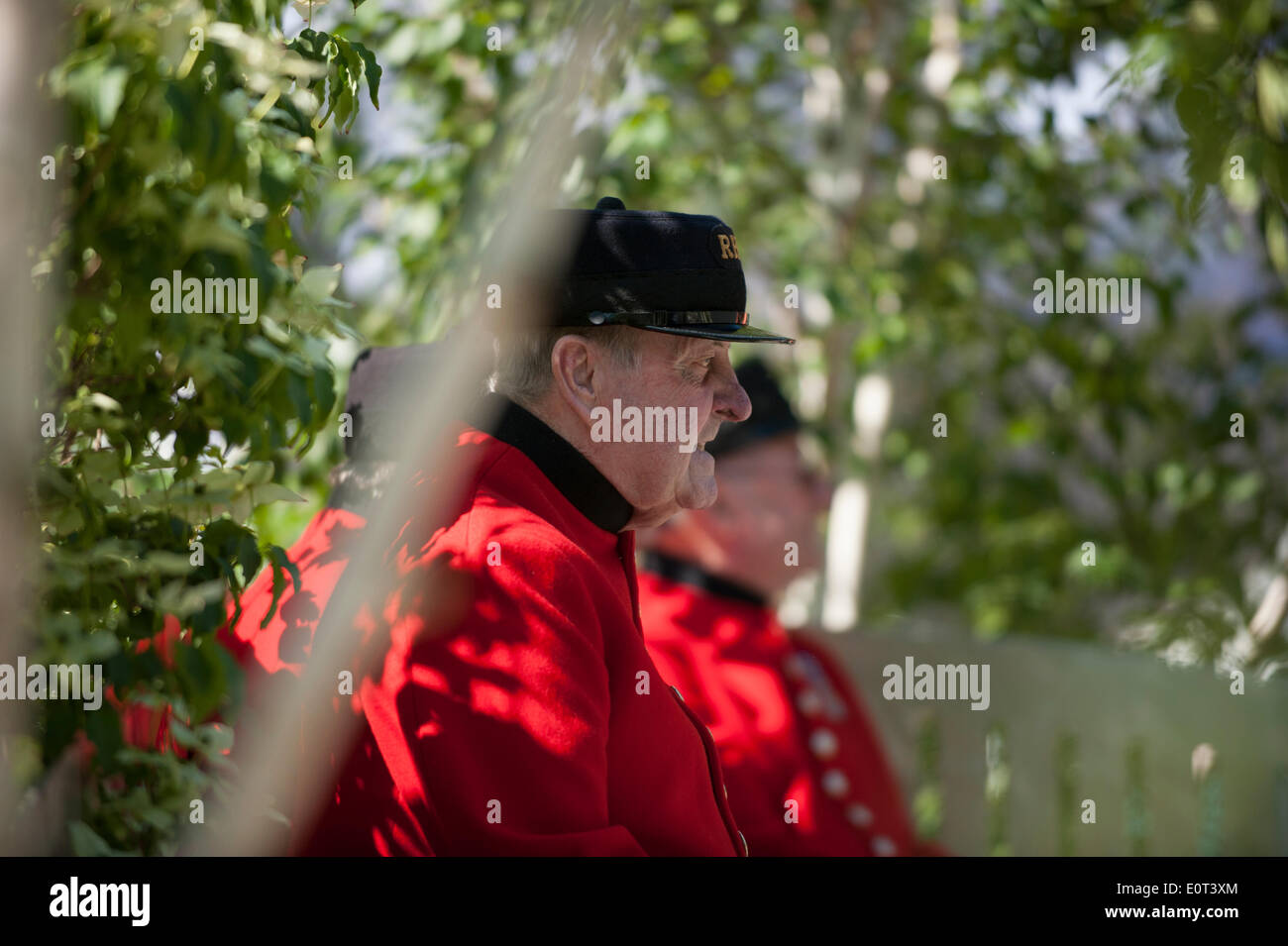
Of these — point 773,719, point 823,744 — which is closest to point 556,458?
point 773,719

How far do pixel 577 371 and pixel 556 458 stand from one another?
4.7 inches

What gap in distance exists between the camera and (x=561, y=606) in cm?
155

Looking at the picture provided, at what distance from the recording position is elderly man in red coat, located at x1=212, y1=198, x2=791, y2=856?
4.76 feet

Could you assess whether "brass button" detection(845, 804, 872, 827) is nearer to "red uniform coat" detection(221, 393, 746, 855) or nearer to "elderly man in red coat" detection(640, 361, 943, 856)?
"elderly man in red coat" detection(640, 361, 943, 856)

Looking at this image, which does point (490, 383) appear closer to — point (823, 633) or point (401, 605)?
point (401, 605)

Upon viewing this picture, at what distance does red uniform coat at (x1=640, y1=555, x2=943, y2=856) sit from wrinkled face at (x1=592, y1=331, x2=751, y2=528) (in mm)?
1085

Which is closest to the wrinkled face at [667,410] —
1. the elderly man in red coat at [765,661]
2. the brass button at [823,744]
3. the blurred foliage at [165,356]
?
the blurred foliage at [165,356]

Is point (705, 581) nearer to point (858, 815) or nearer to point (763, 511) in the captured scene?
point (763, 511)

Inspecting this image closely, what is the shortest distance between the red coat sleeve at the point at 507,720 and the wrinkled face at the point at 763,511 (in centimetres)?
161

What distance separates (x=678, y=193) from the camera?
167 inches

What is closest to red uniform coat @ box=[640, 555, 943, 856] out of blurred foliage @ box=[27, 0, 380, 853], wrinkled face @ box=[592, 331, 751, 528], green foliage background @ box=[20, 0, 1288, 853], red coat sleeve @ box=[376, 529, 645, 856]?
green foliage background @ box=[20, 0, 1288, 853]

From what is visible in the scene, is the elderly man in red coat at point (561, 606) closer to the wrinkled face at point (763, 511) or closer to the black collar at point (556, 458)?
the black collar at point (556, 458)
